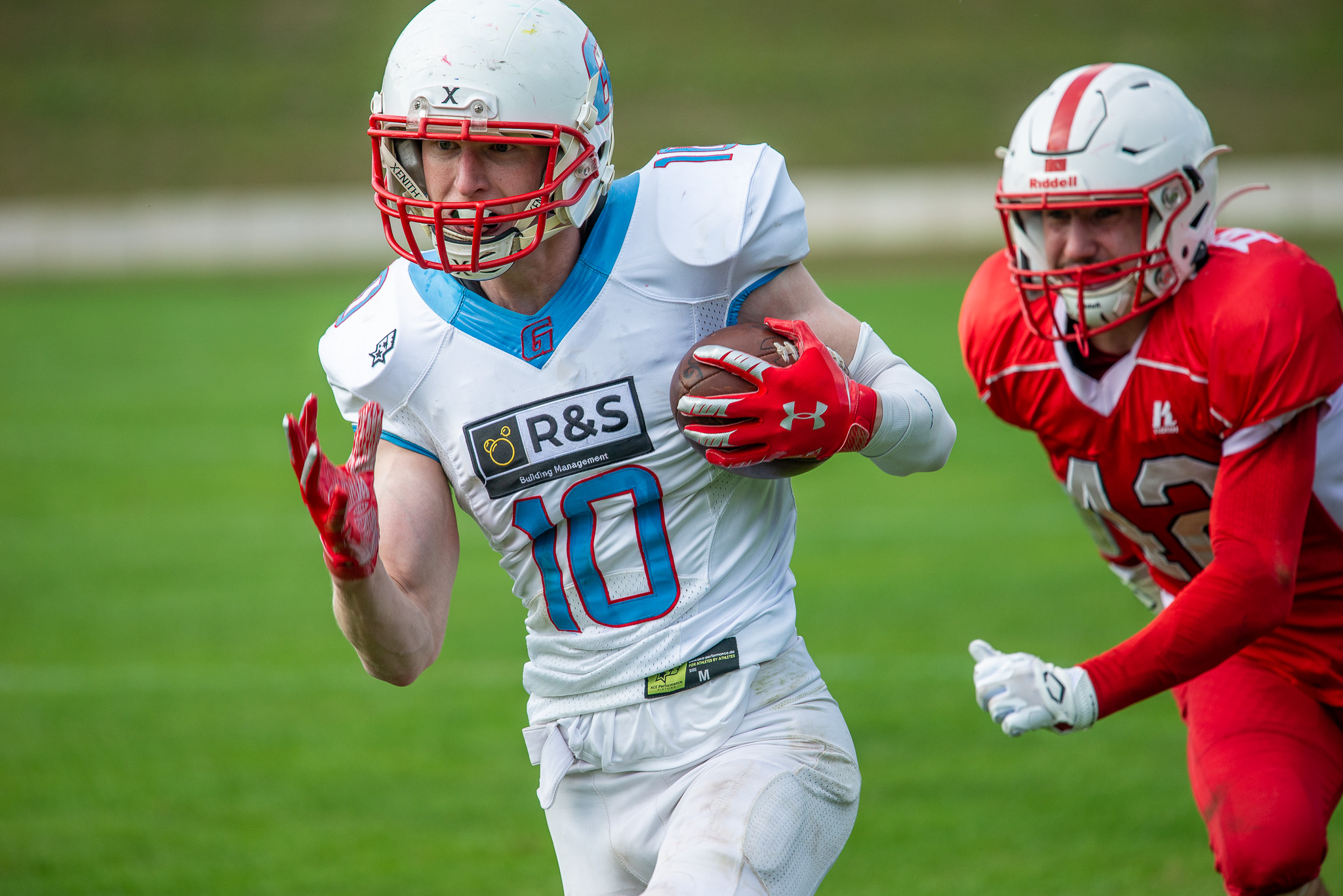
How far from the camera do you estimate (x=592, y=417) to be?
2.71 meters

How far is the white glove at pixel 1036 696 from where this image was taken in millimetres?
2875

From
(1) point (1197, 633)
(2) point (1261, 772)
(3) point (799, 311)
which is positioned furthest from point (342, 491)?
(2) point (1261, 772)

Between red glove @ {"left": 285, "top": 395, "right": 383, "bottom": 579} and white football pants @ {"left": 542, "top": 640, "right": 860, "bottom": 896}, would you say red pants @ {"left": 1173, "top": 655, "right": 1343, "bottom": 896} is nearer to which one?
white football pants @ {"left": 542, "top": 640, "right": 860, "bottom": 896}

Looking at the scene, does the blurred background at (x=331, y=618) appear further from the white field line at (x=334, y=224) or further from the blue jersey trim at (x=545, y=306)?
the blue jersey trim at (x=545, y=306)

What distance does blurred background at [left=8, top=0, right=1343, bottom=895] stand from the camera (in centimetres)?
471

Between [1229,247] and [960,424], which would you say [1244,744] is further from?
[960,424]

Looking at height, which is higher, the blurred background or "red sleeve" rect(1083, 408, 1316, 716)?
"red sleeve" rect(1083, 408, 1316, 716)

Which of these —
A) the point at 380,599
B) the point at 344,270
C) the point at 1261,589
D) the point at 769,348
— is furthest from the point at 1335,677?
the point at 344,270

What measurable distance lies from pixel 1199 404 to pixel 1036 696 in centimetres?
81

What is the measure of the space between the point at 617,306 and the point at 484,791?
3.07m

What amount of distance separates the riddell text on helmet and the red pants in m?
1.25

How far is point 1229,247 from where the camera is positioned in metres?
3.31

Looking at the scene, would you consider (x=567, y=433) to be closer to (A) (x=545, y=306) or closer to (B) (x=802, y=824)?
(A) (x=545, y=306)

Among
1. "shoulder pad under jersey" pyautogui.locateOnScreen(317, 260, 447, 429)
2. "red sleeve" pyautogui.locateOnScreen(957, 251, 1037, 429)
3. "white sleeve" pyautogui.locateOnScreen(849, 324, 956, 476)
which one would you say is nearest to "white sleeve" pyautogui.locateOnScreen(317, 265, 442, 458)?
"shoulder pad under jersey" pyautogui.locateOnScreen(317, 260, 447, 429)
